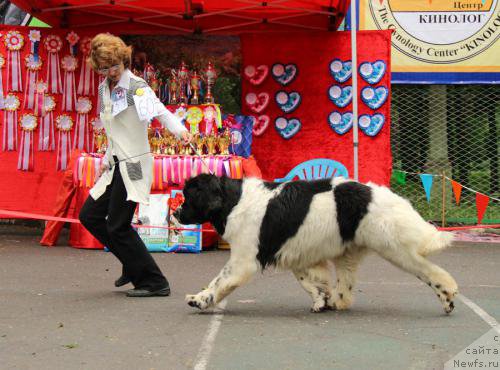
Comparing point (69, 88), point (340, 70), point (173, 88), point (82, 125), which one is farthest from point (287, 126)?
point (69, 88)

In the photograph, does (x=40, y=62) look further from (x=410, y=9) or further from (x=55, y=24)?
(x=410, y=9)

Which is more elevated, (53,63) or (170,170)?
(53,63)

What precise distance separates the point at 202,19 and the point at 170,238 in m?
2.85

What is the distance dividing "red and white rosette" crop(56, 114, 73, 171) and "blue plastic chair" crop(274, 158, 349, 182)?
2525 mm

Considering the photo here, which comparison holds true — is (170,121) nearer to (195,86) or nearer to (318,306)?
(318,306)

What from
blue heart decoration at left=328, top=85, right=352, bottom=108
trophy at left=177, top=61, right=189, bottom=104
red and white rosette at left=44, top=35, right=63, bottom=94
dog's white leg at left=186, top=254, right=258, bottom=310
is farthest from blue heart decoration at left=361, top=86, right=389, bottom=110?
dog's white leg at left=186, top=254, right=258, bottom=310

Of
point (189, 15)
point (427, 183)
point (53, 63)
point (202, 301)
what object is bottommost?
point (202, 301)

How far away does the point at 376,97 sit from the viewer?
34.8 feet

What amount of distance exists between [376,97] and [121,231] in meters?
4.67

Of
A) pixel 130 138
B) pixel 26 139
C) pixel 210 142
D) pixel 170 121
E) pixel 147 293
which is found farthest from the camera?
pixel 26 139

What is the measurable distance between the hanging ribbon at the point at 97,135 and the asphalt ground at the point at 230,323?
6.03 feet

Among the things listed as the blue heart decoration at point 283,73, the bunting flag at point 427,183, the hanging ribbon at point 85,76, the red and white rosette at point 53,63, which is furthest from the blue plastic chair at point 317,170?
the red and white rosette at point 53,63

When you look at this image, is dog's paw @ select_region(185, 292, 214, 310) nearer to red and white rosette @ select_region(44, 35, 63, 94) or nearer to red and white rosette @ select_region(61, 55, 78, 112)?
red and white rosette @ select_region(61, 55, 78, 112)

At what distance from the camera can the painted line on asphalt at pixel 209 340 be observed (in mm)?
5075
